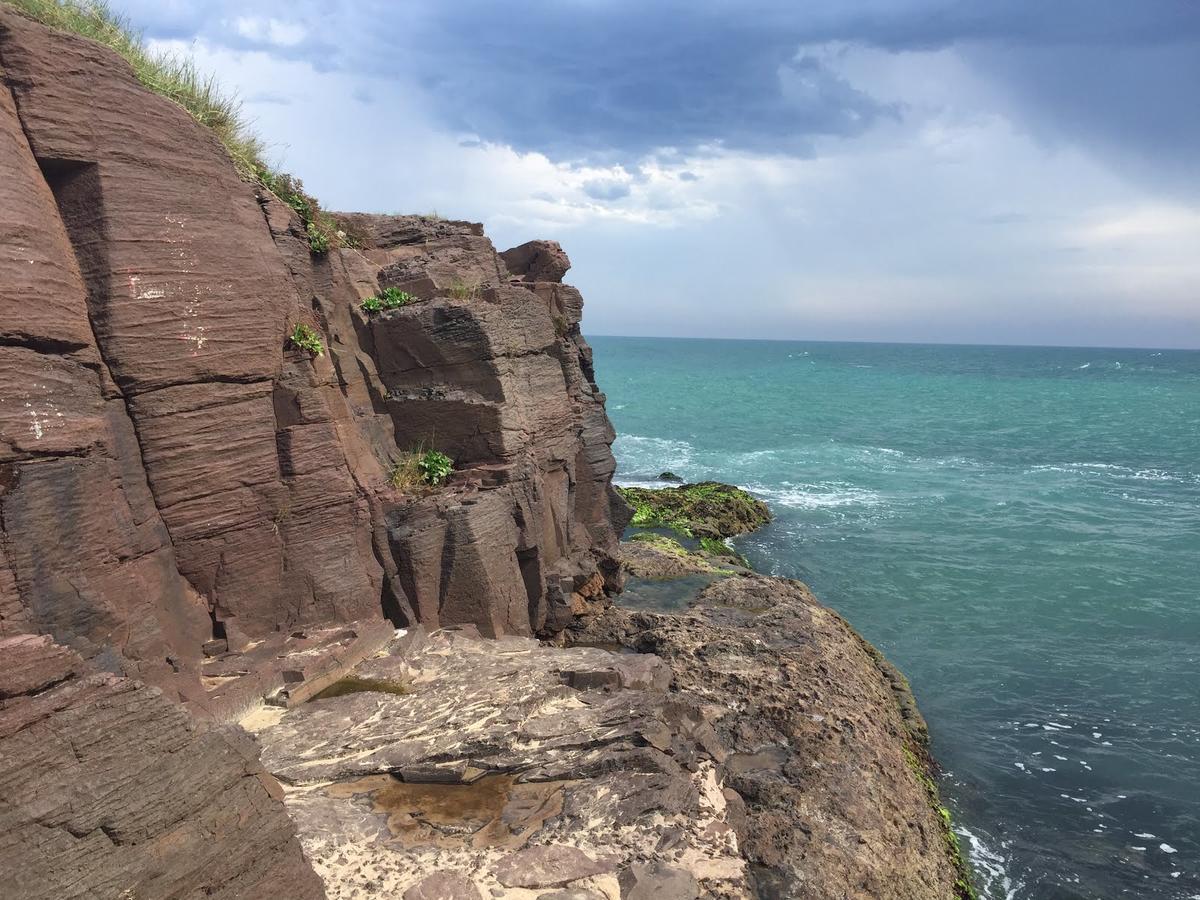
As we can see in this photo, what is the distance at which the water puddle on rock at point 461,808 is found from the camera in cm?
810

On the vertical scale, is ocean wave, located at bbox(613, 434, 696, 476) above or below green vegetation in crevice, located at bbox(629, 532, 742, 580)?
below

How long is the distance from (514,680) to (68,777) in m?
6.09

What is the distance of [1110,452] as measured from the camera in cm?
5544

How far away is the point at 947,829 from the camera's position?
13.4 meters

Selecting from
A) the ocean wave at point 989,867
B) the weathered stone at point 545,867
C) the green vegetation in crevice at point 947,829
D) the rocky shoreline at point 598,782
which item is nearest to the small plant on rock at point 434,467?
the rocky shoreline at point 598,782

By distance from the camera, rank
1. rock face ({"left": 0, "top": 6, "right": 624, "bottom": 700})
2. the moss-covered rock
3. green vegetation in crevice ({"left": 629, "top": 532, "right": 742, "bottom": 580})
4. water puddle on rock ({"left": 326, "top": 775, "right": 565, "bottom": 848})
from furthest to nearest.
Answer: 1. the moss-covered rock
2. green vegetation in crevice ({"left": 629, "top": 532, "right": 742, "bottom": 580})
3. rock face ({"left": 0, "top": 6, "right": 624, "bottom": 700})
4. water puddle on rock ({"left": 326, "top": 775, "right": 565, "bottom": 848})

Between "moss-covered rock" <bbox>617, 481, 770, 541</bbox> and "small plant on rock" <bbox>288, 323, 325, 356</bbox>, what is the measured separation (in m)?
17.9

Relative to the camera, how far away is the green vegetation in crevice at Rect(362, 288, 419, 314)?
15.3 meters

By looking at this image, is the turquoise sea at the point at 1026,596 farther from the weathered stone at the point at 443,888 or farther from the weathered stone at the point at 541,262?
the weathered stone at the point at 541,262

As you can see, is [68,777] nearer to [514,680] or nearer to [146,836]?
→ [146,836]

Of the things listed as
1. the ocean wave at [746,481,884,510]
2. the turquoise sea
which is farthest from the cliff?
the ocean wave at [746,481,884,510]

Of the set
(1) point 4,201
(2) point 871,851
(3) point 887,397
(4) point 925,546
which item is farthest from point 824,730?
(3) point 887,397

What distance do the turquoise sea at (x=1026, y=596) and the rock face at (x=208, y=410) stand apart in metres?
9.52

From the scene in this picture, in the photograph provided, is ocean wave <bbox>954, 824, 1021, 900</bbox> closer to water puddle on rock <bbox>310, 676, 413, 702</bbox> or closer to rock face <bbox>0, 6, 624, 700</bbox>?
rock face <bbox>0, 6, 624, 700</bbox>
